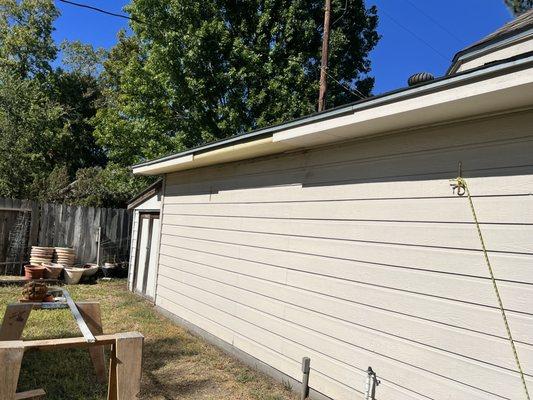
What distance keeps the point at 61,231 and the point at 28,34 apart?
60.9ft

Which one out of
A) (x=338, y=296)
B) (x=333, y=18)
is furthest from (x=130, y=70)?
(x=338, y=296)

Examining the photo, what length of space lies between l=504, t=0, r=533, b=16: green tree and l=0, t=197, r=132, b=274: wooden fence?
46.0 feet

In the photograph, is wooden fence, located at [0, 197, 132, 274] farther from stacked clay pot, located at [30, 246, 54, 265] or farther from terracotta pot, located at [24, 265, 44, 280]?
terracotta pot, located at [24, 265, 44, 280]

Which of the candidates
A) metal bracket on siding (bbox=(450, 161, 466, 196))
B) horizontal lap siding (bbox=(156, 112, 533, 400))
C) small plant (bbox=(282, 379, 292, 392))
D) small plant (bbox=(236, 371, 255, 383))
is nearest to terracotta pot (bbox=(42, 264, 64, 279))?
horizontal lap siding (bbox=(156, 112, 533, 400))

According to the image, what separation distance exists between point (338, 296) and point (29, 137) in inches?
673

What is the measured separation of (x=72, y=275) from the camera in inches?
433

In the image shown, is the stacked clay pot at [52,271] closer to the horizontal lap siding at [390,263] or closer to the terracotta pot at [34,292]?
the horizontal lap siding at [390,263]

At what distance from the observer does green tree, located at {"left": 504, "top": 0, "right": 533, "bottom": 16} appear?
47.7ft

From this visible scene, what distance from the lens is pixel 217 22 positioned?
1443cm

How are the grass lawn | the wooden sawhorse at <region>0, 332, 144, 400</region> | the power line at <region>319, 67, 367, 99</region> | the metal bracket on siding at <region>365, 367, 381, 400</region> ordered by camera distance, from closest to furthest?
the wooden sawhorse at <region>0, 332, 144, 400</region> → the metal bracket on siding at <region>365, 367, 381, 400</region> → the grass lawn → the power line at <region>319, 67, 367, 99</region>

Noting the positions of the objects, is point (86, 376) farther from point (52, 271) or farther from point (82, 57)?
point (82, 57)

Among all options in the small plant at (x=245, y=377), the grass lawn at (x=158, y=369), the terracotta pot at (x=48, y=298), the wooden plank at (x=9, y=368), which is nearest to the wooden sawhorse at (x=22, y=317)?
the grass lawn at (x=158, y=369)

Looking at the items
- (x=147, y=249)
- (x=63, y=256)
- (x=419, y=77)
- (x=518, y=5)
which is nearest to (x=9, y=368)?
(x=419, y=77)

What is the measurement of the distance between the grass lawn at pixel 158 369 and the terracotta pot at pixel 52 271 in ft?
11.7
